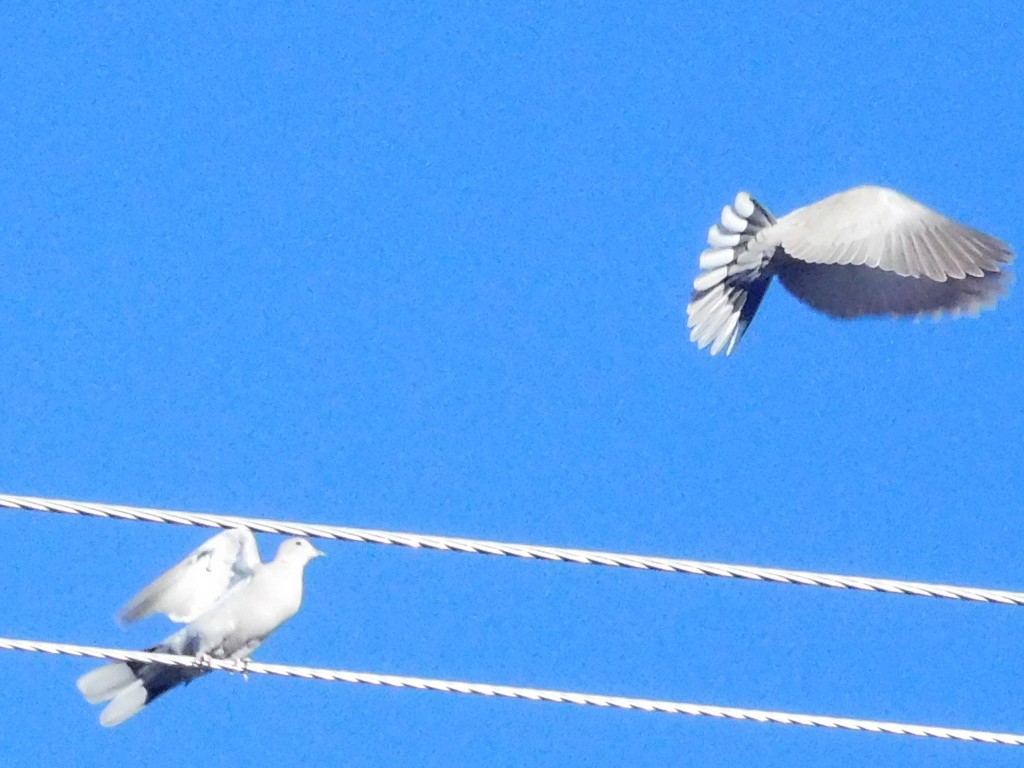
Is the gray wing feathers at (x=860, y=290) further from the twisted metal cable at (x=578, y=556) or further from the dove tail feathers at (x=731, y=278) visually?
the twisted metal cable at (x=578, y=556)

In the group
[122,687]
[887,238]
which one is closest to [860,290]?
[887,238]

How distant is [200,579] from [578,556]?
10.3 ft

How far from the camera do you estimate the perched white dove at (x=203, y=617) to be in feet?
26.7

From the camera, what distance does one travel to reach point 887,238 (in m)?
9.23

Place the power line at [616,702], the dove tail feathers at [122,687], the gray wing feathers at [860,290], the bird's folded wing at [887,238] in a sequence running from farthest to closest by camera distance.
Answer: the gray wing feathers at [860,290] → the bird's folded wing at [887,238] → the dove tail feathers at [122,687] → the power line at [616,702]

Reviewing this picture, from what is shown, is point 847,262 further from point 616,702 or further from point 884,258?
point 616,702

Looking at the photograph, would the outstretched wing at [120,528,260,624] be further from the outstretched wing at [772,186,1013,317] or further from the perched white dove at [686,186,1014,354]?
the outstretched wing at [772,186,1013,317]

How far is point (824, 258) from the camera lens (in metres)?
9.05

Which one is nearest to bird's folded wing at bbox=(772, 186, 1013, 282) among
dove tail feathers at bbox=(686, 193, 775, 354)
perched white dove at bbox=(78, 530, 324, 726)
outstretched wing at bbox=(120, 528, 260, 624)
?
dove tail feathers at bbox=(686, 193, 775, 354)

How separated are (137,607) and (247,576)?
20.3 inches

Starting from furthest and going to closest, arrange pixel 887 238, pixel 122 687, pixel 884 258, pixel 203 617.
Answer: pixel 887 238 → pixel 884 258 → pixel 203 617 → pixel 122 687

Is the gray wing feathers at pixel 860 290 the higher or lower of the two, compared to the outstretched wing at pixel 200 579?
higher

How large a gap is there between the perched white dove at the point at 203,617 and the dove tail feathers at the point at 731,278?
7.03ft

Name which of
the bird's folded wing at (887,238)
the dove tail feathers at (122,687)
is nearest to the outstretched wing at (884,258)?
the bird's folded wing at (887,238)
